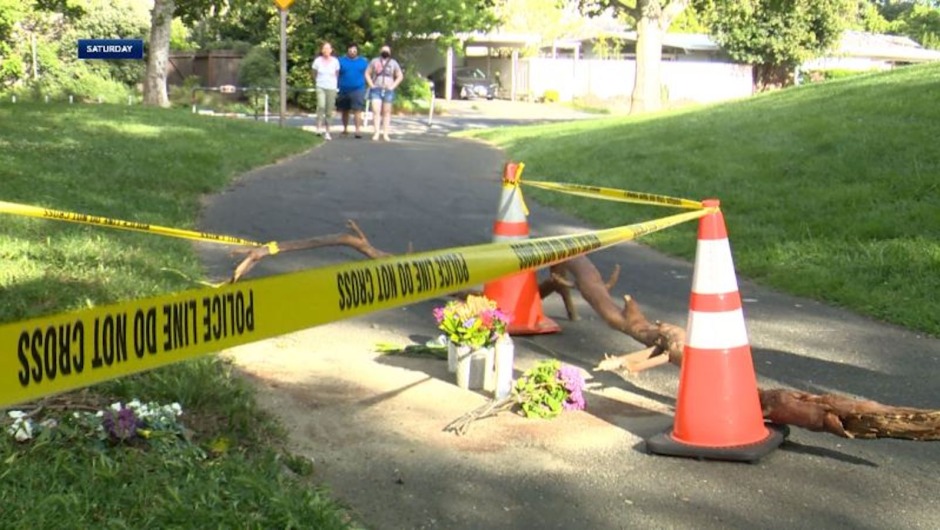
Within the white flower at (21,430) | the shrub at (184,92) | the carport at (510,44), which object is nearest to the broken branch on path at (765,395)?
the white flower at (21,430)

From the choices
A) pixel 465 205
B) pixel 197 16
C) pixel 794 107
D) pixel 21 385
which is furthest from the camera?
pixel 197 16

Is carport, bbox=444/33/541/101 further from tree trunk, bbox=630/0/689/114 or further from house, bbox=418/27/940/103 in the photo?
tree trunk, bbox=630/0/689/114

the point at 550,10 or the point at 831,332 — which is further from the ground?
the point at 550,10

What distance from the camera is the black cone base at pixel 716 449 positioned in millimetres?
4848

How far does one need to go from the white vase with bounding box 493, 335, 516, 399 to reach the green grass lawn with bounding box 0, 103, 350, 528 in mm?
1176

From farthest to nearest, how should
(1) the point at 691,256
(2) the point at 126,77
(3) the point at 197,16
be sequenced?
(2) the point at 126,77, (3) the point at 197,16, (1) the point at 691,256

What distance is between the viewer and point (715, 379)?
5.00 meters

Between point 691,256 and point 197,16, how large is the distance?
2317 cm

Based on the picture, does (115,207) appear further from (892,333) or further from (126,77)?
(126,77)

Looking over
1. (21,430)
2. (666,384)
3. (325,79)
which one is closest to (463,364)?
(666,384)

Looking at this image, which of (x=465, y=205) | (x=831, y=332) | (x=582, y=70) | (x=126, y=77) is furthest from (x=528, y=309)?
(x=582, y=70)

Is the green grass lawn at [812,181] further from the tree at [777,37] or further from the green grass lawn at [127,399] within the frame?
the tree at [777,37]

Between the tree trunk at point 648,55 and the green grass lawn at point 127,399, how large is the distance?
64.4 ft

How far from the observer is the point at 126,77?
4069cm
